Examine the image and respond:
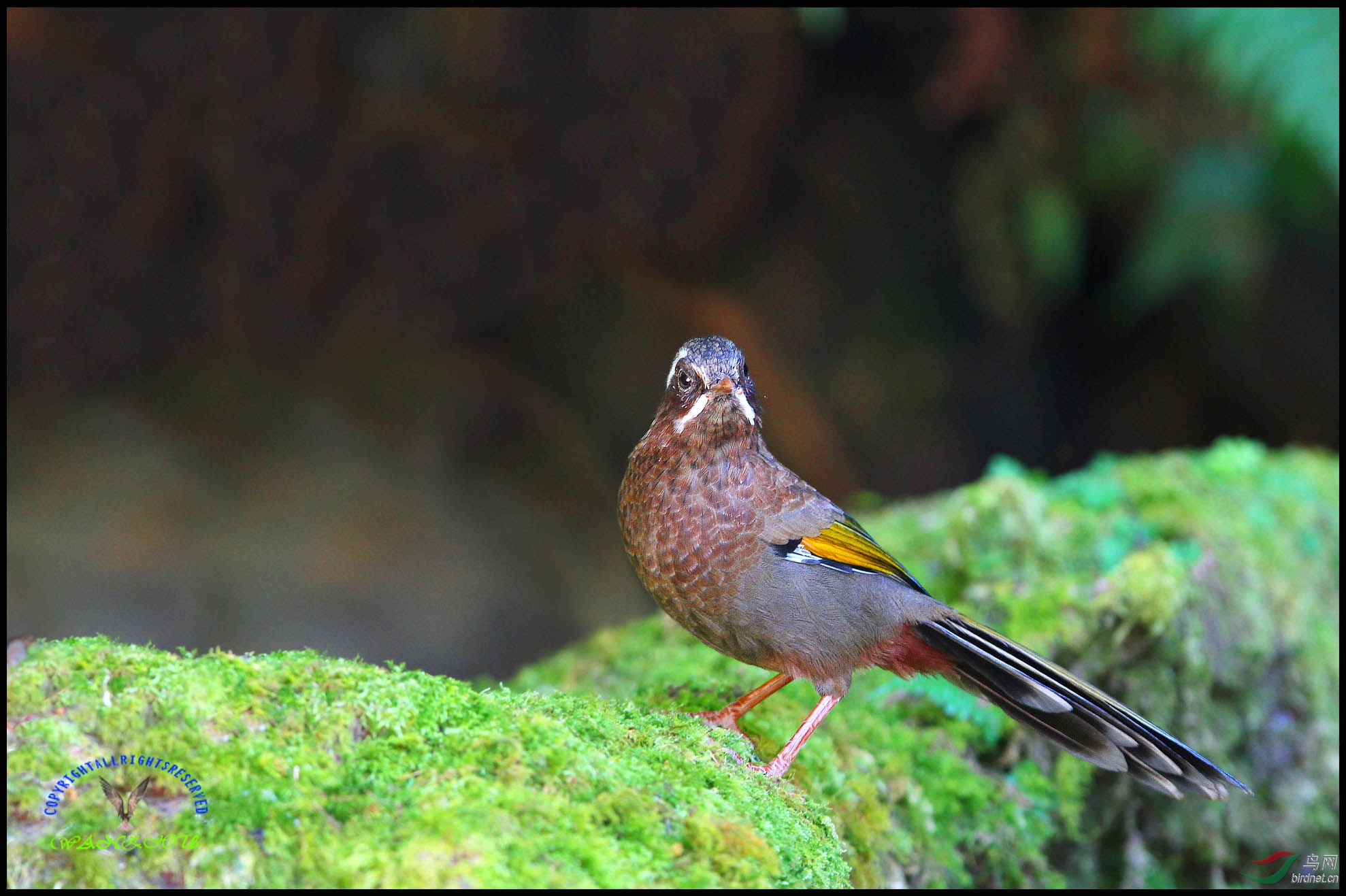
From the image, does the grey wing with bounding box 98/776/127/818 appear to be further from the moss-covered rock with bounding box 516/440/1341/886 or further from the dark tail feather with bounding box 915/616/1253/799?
the dark tail feather with bounding box 915/616/1253/799

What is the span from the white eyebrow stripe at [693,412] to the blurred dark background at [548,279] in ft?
18.1

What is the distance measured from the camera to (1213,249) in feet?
26.7

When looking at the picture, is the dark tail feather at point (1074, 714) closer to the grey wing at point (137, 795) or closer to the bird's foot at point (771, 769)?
the bird's foot at point (771, 769)

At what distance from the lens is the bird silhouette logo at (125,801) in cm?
192

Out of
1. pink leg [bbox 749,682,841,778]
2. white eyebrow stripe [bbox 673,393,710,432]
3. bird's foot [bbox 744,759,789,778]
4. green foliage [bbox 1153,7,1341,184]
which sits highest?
green foliage [bbox 1153,7,1341,184]

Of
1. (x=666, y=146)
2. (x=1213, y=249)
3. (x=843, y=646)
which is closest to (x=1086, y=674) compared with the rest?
(x=843, y=646)

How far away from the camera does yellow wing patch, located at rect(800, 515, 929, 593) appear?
3340mm

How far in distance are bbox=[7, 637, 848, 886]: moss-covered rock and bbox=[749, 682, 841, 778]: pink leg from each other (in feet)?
1.59

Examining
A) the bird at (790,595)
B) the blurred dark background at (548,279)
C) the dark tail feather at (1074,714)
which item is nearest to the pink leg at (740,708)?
the bird at (790,595)

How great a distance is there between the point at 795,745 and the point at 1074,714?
0.88 metres

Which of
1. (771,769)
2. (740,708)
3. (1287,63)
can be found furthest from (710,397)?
(1287,63)

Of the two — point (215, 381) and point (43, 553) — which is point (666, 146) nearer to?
point (215, 381)

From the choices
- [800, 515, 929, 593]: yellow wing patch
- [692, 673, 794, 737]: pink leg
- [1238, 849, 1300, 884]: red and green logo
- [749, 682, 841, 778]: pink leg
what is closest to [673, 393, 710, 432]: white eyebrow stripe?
[800, 515, 929, 593]: yellow wing patch

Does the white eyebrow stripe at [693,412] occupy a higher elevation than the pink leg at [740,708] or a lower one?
higher
